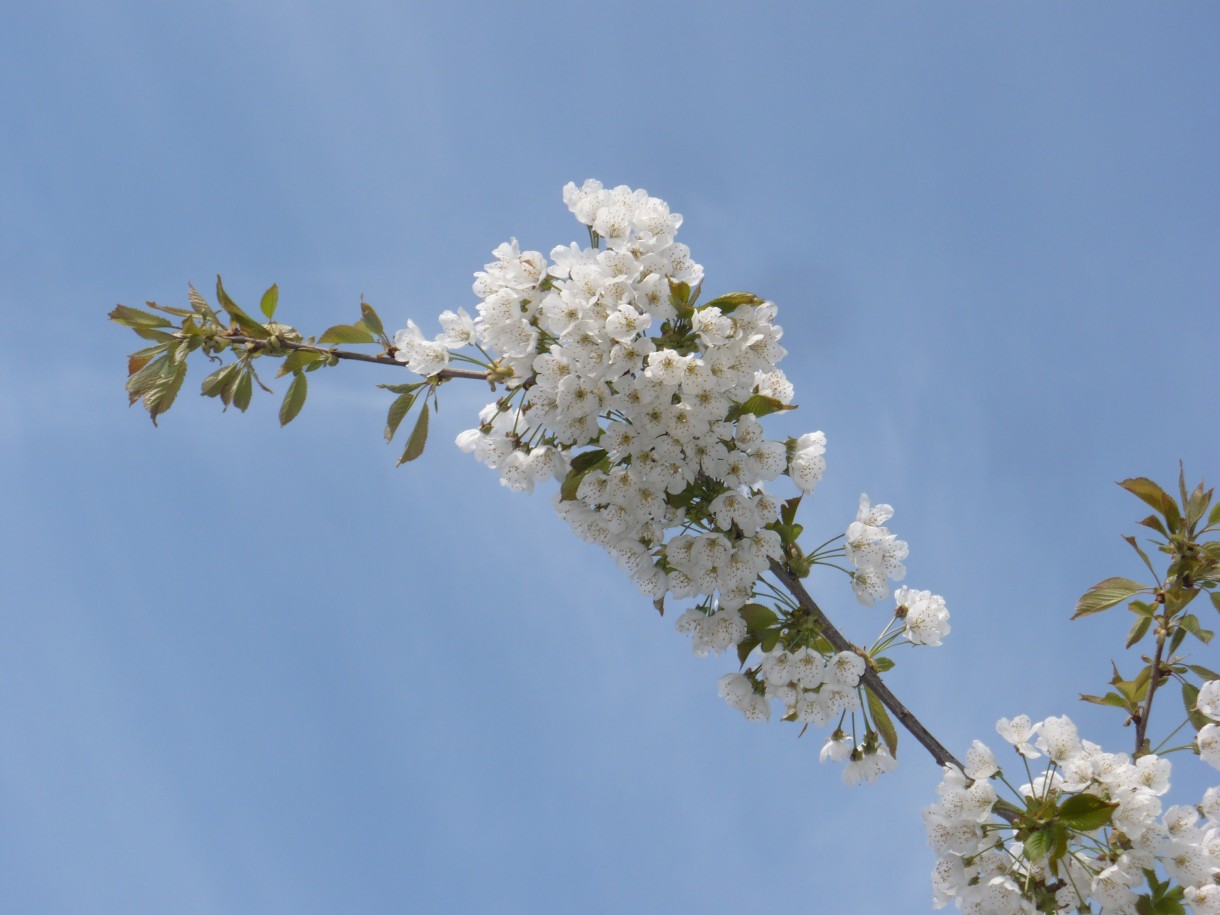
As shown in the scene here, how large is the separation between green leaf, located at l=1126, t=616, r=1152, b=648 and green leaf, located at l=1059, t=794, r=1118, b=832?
100 cm

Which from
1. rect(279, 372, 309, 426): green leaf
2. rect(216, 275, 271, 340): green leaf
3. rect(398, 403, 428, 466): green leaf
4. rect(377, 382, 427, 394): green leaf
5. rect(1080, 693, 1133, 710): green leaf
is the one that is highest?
rect(216, 275, 271, 340): green leaf

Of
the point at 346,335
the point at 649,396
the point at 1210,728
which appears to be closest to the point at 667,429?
the point at 649,396

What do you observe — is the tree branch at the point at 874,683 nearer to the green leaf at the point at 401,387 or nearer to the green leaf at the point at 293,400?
the green leaf at the point at 401,387

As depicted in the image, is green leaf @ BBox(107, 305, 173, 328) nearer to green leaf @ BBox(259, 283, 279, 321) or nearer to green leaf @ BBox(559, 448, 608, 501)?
green leaf @ BBox(259, 283, 279, 321)

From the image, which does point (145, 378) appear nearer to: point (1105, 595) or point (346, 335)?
point (346, 335)

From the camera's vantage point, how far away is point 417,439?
3.07 metres

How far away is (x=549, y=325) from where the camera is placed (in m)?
2.65

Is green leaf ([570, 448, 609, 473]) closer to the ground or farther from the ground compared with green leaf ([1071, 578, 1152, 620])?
farther from the ground

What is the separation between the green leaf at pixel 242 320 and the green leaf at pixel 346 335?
0.19 metres

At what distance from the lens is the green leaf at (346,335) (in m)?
3.01

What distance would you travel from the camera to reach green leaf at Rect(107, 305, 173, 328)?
2.96 m

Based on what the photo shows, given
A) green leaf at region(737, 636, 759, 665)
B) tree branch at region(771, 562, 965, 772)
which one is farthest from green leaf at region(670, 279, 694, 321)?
green leaf at region(737, 636, 759, 665)

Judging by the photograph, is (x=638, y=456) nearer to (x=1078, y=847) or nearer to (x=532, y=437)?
(x=532, y=437)

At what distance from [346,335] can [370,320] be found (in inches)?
3.8
